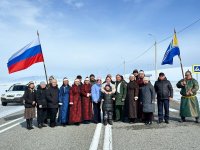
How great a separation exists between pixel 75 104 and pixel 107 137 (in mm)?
3614

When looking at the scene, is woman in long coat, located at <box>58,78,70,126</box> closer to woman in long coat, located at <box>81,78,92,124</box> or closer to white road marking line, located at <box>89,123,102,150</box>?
woman in long coat, located at <box>81,78,92,124</box>

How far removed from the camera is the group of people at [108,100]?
40.7 ft

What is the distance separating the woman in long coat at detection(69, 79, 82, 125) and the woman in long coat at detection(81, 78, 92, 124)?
25cm

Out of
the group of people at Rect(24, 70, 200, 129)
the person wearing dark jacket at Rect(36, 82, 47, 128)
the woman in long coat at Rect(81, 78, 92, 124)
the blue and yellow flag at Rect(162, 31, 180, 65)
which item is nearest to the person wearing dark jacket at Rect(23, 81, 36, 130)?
the group of people at Rect(24, 70, 200, 129)

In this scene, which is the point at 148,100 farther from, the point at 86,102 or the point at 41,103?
the point at 41,103

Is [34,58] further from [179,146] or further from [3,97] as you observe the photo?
[3,97]

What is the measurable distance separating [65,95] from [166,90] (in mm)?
3606

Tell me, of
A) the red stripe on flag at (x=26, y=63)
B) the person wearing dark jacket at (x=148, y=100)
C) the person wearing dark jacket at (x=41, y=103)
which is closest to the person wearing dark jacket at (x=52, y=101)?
the person wearing dark jacket at (x=41, y=103)

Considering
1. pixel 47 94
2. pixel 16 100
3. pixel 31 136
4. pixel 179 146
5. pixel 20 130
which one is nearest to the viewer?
pixel 179 146

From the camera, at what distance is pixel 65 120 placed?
12.5 metres

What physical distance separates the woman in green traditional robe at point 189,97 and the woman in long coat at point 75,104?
145 inches

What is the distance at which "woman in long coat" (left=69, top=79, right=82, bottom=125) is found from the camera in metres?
12.6

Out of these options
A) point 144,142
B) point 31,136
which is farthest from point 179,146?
point 31,136

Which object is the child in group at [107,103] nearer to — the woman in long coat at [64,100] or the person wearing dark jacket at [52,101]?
the woman in long coat at [64,100]
